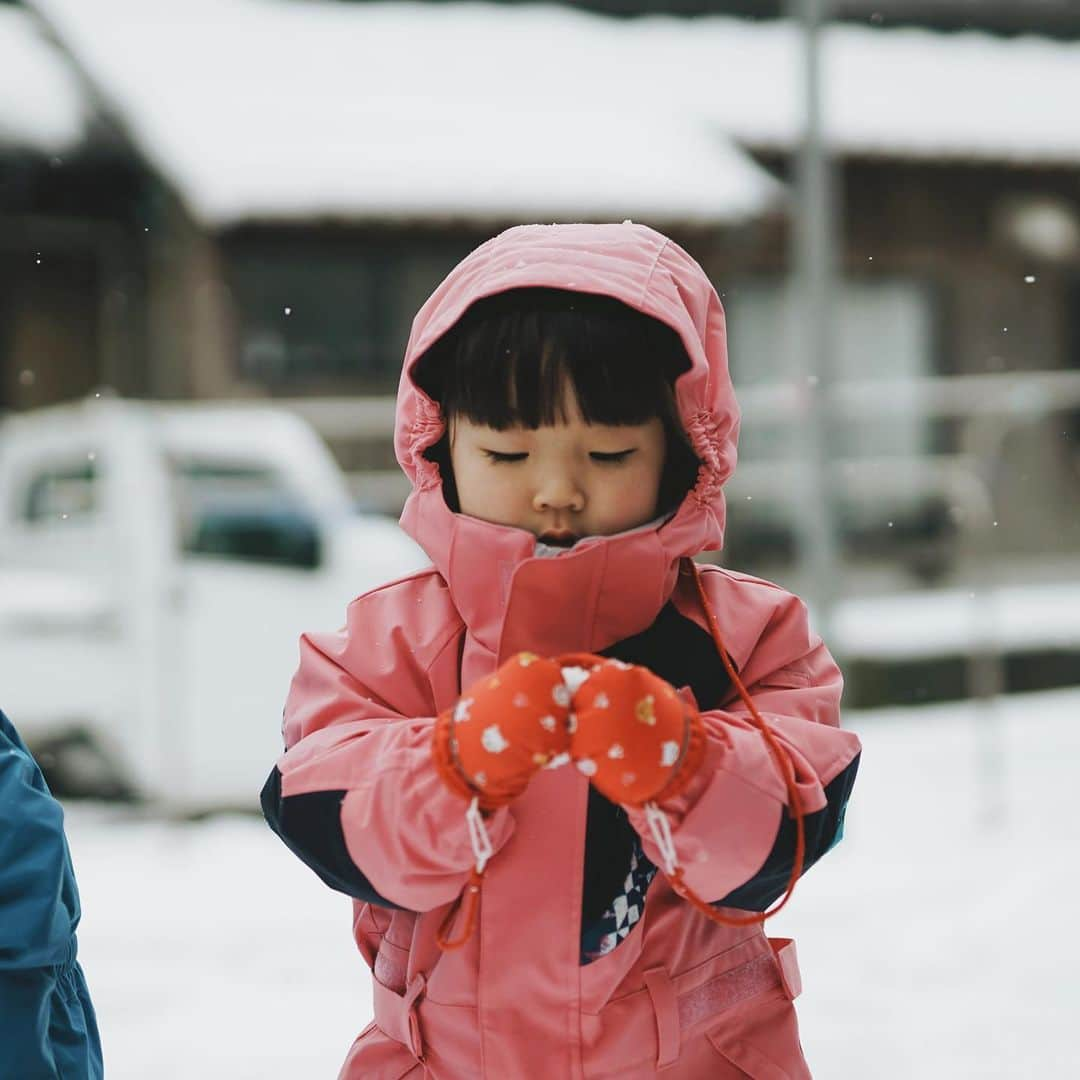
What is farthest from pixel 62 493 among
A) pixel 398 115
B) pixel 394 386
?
pixel 394 386

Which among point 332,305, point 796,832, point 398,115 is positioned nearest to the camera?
point 796,832

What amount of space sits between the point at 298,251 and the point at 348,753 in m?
6.03

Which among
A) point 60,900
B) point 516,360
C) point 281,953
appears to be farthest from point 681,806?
point 281,953

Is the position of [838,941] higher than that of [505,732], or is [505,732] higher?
[505,732]

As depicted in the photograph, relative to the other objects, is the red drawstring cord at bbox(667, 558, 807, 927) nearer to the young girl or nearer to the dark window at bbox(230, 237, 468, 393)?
the young girl

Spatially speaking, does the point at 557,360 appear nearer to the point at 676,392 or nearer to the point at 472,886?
the point at 676,392

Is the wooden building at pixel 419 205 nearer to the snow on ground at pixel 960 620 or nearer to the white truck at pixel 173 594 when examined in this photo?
the snow on ground at pixel 960 620

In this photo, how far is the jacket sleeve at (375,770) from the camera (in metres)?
1.02

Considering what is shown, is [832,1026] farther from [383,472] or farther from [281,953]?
[383,472]

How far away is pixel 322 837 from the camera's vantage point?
1062 mm

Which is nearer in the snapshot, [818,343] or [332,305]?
[818,343]

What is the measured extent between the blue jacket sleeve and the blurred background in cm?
137

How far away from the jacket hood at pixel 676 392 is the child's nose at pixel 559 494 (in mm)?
29

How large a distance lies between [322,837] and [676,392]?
16.7 inches
